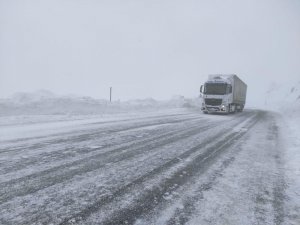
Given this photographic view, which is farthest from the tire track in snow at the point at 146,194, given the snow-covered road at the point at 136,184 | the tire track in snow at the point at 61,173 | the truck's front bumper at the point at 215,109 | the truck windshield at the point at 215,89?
the truck windshield at the point at 215,89

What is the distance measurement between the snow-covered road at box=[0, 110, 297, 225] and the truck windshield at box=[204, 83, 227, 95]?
659 inches

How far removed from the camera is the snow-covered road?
3.09 m

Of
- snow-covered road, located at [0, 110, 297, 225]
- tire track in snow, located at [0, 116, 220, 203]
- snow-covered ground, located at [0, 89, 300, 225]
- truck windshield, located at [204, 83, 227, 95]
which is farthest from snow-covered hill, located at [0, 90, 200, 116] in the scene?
tire track in snow, located at [0, 116, 220, 203]

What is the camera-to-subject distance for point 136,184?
13.6ft

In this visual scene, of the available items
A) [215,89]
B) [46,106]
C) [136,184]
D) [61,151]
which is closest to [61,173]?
[136,184]

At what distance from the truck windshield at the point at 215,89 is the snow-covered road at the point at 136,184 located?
16.7 metres

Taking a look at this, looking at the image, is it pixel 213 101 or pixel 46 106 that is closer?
pixel 46 106

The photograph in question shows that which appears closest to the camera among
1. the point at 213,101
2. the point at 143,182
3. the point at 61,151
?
the point at 143,182

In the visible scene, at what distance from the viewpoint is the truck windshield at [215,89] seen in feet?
77.0

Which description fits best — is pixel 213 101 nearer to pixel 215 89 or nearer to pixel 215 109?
pixel 215 109

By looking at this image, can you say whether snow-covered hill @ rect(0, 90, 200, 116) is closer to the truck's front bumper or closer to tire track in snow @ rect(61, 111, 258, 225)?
the truck's front bumper

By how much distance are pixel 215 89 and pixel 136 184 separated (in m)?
20.8

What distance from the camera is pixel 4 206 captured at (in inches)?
122

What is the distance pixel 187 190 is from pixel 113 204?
1.27 meters
